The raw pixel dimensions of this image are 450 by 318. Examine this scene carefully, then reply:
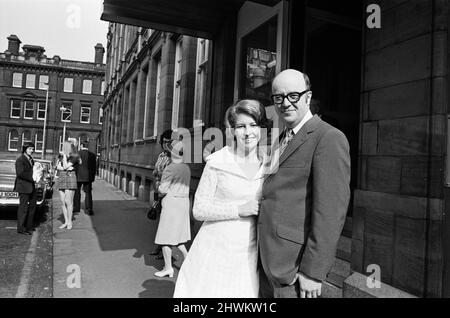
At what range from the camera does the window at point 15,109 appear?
48.5 m

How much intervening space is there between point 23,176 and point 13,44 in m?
54.2

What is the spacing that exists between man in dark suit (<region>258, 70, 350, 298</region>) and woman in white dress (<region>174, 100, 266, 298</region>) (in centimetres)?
15

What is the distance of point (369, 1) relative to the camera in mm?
3316

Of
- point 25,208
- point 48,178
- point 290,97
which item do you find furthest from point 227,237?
point 48,178

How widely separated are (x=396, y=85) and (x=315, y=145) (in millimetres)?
1638

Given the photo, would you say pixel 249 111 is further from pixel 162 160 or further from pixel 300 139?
pixel 162 160

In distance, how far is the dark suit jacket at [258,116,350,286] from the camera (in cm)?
165

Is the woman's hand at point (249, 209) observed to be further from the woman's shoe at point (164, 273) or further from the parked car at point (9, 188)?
the parked car at point (9, 188)

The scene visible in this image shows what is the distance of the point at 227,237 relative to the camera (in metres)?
2.09

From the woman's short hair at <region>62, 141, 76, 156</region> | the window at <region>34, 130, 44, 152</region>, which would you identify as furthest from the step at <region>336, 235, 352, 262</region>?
the window at <region>34, 130, 44, 152</region>

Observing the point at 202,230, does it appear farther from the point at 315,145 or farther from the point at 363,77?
the point at 363,77

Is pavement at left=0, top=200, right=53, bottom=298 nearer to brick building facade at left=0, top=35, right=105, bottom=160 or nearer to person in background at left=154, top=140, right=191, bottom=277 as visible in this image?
person in background at left=154, top=140, right=191, bottom=277

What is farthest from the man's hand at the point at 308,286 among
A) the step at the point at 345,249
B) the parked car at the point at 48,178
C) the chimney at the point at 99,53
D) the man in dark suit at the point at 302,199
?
the chimney at the point at 99,53
